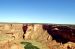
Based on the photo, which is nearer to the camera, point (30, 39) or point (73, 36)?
point (73, 36)

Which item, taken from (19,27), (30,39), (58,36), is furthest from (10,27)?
(58,36)

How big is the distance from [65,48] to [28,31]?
34.2m

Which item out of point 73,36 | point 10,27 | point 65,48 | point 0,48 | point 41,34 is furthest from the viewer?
point 10,27

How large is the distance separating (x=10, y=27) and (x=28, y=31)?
40.4 ft

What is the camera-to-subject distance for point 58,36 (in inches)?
2603

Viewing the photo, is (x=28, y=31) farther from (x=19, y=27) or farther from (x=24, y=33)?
(x=19, y=27)

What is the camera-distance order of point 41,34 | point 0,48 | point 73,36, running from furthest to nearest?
point 41,34 → point 73,36 → point 0,48

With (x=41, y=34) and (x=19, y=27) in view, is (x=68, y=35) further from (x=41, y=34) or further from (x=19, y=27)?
(x=19, y=27)

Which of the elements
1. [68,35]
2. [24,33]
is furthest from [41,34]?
[68,35]

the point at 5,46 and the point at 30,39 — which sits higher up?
the point at 5,46

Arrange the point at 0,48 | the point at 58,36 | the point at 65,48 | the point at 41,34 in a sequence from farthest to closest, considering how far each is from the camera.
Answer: the point at 41,34
the point at 58,36
the point at 65,48
the point at 0,48

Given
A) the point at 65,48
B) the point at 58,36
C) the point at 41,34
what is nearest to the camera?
the point at 65,48

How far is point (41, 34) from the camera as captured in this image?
70375 mm

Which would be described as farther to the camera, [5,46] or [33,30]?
[33,30]
